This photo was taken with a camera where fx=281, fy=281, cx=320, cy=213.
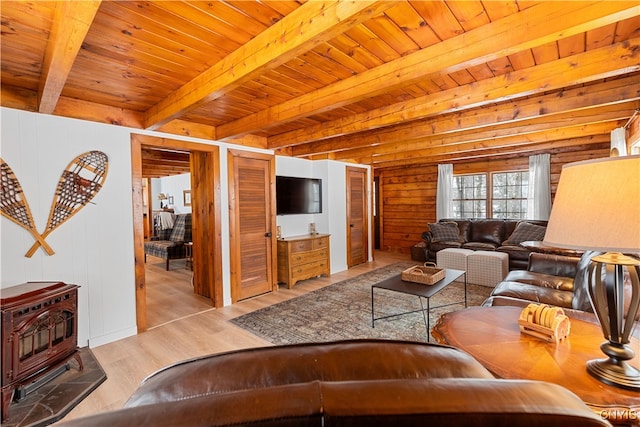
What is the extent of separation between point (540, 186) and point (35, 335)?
7394 millimetres

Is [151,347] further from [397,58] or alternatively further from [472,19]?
[472,19]

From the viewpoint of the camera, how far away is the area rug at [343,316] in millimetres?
2775

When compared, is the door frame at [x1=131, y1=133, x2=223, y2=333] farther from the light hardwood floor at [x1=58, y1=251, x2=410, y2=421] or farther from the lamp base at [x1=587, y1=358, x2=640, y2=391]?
the lamp base at [x1=587, y1=358, x2=640, y2=391]

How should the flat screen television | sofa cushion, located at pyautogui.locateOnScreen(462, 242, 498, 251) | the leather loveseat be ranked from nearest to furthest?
1. the leather loveseat
2. the flat screen television
3. sofa cushion, located at pyautogui.locateOnScreen(462, 242, 498, 251)

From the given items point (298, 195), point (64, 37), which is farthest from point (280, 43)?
point (298, 195)

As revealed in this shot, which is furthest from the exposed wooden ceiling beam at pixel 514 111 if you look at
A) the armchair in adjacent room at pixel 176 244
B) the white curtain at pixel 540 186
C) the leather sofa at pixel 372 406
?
the armchair in adjacent room at pixel 176 244

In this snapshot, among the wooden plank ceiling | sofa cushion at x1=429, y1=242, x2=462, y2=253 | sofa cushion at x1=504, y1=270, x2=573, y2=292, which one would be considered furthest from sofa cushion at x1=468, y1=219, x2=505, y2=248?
the wooden plank ceiling

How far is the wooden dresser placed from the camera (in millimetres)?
4410

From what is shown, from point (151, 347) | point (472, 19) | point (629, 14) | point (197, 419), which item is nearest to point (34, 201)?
point (151, 347)

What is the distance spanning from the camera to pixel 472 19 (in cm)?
156

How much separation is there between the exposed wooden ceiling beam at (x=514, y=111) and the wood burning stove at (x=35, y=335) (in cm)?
370

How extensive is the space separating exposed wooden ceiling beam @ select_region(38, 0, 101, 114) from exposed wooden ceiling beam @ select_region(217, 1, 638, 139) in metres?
1.59

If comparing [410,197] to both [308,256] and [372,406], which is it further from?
[372,406]

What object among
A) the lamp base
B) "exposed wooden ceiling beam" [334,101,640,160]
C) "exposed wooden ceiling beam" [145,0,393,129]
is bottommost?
the lamp base
